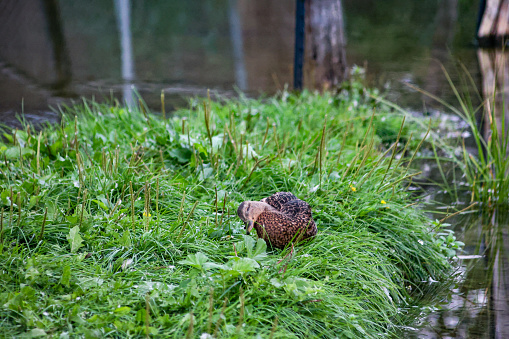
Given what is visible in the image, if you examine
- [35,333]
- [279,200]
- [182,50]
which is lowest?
[35,333]

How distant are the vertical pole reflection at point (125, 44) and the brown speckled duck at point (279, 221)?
424 centimetres

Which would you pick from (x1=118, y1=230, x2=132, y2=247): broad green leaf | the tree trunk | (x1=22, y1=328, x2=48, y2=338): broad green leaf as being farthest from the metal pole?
(x1=22, y1=328, x2=48, y2=338): broad green leaf

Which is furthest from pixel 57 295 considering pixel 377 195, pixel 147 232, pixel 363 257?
pixel 377 195

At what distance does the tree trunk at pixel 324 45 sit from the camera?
18.9 ft

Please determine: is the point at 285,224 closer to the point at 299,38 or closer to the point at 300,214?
the point at 300,214

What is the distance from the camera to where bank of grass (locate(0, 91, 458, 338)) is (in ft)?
6.24

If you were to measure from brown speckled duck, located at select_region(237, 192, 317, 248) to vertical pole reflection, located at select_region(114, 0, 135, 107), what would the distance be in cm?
424

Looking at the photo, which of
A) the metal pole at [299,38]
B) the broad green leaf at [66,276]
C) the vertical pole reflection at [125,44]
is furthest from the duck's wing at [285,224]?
the vertical pole reflection at [125,44]

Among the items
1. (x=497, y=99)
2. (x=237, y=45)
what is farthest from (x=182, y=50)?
(x=497, y=99)

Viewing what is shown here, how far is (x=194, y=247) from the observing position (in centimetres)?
234

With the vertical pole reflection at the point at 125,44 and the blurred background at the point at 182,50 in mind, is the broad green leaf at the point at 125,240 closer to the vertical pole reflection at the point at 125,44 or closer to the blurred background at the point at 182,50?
the blurred background at the point at 182,50

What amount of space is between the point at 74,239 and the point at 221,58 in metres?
7.80

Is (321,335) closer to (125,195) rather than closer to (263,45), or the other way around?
(125,195)

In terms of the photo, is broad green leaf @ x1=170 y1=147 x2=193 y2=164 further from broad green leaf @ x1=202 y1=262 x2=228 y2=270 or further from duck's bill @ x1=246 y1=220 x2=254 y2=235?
broad green leaf @ x1=202 y1=262 x2=228 y2=270
